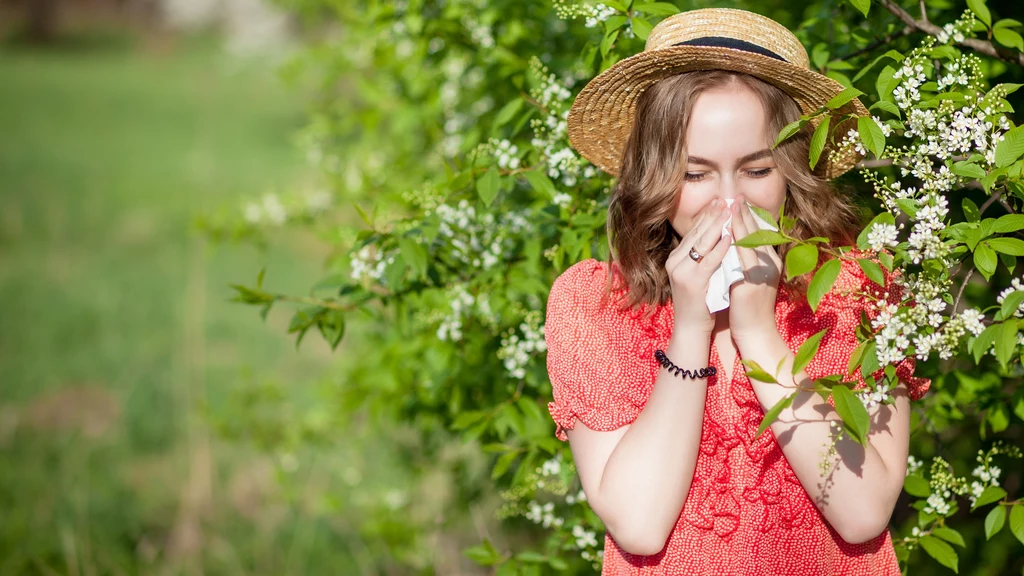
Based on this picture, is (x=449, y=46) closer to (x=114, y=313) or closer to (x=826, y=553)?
(x=826, y=553)

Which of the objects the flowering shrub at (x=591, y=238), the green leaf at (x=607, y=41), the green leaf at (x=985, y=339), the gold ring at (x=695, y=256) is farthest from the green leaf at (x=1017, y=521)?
the green leaf at (x=607, y=41)

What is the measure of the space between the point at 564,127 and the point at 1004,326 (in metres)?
1.18

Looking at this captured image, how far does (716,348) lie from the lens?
186 cm

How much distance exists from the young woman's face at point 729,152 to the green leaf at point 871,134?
23 cm

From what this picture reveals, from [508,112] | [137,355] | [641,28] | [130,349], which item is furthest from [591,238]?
[130,349]

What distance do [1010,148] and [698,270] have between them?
1.89 ft

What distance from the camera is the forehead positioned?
5.78 ft

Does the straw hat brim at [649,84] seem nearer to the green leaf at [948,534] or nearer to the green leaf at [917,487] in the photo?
the green leaf at [917,487]

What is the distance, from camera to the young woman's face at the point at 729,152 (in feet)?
5.78

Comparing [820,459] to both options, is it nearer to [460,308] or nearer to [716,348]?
[716,348]

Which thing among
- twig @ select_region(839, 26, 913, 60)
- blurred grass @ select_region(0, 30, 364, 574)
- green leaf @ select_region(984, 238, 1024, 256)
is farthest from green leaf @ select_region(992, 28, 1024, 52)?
blurred grass @ select_region(0, 30, 364, 574)

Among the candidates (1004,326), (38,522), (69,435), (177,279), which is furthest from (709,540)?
(177,279)

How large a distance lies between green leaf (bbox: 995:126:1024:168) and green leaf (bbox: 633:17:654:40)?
2.66 ft

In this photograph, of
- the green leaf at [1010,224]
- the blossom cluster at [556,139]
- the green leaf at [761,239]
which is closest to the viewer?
the green leaf at [761,239]
